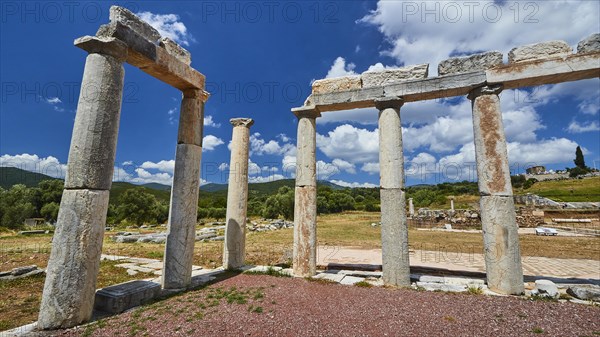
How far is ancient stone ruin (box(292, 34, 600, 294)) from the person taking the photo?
7777 millimetres

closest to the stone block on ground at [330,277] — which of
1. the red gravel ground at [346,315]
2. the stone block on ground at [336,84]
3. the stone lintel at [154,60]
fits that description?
the red gravel ground at [346,315]

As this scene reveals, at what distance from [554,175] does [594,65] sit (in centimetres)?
10134

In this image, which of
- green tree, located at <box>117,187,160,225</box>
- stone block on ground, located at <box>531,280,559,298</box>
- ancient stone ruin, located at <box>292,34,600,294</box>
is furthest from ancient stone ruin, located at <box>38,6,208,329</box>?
green tree, located at <box>117,187,160,225</box>

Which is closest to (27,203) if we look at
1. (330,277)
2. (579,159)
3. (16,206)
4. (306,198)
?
(16,206)

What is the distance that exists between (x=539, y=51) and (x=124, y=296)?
42.5 ft

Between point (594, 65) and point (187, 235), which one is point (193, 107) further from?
point (594, 65)

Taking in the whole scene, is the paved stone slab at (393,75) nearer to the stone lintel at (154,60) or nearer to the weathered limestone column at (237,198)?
the weathered limestone column at (237,198)

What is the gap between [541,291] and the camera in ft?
24.5

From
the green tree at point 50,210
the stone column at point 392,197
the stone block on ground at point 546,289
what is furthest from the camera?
the green tree at point 50,210

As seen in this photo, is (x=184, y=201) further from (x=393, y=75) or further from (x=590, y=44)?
(x=590, y=44)

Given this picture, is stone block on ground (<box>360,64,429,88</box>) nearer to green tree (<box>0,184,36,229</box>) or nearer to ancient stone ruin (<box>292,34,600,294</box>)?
ancient stone ruin (<box>292,34,600,294</box>)

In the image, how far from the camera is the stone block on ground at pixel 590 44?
7777 millimetres

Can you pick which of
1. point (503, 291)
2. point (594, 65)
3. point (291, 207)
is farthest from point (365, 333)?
point (291, 207)

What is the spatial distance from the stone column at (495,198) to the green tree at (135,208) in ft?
133
